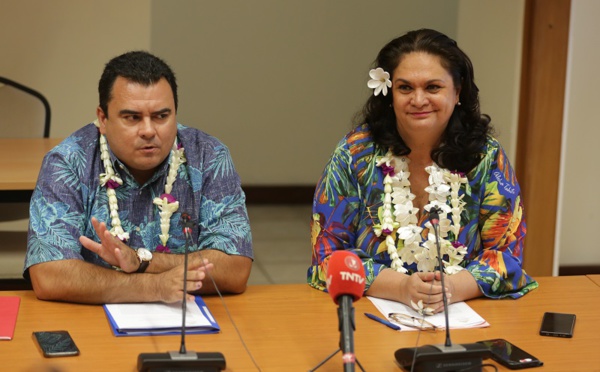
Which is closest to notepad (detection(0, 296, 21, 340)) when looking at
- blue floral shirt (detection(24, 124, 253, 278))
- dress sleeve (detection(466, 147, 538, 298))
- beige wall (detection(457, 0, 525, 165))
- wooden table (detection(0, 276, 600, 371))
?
wooden table (detection(0, 276, 600, 371))

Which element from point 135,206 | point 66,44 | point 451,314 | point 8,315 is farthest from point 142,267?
point 66,44

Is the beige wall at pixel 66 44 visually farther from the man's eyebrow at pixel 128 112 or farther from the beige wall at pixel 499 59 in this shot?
the man's eyebrow at pixel 128 112

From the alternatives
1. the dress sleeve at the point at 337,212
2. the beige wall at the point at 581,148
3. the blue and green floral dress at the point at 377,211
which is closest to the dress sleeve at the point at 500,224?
the blue and green floral dress at the point at 377,211

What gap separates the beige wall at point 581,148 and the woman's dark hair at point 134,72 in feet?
9.94

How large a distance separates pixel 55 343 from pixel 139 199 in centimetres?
75

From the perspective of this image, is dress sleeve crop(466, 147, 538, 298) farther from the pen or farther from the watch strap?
the watch strap

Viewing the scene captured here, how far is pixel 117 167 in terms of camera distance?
9.73 ft

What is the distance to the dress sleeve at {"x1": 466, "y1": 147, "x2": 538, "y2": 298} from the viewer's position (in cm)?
297

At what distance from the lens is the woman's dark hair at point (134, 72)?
2887 millimetres

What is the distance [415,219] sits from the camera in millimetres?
3020

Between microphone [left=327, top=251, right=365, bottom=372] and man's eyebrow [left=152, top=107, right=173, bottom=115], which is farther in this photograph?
man's eyebrow [left=152, top=107, right=173, bottom=115]

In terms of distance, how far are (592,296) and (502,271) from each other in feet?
1.03

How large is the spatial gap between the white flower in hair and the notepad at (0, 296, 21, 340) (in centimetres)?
132

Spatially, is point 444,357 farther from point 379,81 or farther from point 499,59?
point 499,59
